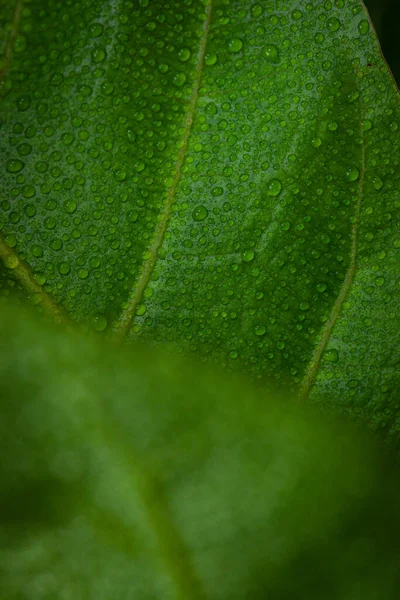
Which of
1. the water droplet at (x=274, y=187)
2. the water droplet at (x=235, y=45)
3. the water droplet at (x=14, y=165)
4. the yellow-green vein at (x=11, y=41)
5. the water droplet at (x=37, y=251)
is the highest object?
the water droplet at (x=235, y=45)

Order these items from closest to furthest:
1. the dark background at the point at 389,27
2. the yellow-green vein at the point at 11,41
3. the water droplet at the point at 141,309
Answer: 1. the yellow-green vein at the point at 11,41
2. the water droplet at the point at 141,309
3. the dark background at the point at 389,27

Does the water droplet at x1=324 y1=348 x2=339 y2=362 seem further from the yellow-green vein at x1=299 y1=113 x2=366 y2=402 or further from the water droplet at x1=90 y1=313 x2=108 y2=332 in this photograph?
the water droplet at x1=90 y1=313 x2=108 y2=332

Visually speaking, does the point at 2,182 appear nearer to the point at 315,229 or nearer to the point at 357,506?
Answer: the point at 315,229

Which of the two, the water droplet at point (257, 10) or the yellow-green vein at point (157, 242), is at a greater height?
the water droplet at point (257, 10)

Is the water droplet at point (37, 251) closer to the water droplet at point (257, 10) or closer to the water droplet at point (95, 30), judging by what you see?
the water droplet at point (95, 30)

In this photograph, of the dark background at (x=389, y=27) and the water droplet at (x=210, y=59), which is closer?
the water droplet at (x=210, y=59)

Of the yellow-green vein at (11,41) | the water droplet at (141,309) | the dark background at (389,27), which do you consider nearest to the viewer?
the yellow-green vein at (11,41)

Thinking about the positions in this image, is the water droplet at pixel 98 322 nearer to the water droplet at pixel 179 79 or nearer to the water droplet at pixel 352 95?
the water droplet at pixel 179 79

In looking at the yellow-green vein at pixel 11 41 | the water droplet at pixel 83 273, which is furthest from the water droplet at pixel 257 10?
the water droplet at pixel 83 273
